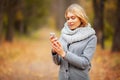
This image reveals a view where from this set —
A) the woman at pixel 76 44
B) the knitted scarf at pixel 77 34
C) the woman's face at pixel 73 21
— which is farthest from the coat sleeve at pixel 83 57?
the woman's face at pixel 73 21

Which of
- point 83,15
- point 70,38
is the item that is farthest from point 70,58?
point 83,15

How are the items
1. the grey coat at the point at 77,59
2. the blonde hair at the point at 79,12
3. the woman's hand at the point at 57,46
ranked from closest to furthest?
the woman's hand at the point at 57,46 < the grey coat at the point at 77,59 < the blonde hair at the point at 79,12

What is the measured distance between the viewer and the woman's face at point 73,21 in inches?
207

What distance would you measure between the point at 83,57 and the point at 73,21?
0.56 meters

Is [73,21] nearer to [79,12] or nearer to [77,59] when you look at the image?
[79,12]

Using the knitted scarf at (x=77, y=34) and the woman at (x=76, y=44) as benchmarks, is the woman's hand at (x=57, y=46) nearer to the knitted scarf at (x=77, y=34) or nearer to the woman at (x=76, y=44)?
the woman at (x=76, y=44)

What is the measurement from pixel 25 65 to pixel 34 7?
25762 millimetres

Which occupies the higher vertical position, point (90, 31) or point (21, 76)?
point (90, 31)

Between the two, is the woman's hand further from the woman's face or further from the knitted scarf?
the woman's face

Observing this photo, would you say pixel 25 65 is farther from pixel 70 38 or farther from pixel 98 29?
pixel 70 38

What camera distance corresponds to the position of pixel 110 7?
2947 cm

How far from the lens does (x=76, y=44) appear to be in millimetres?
5277

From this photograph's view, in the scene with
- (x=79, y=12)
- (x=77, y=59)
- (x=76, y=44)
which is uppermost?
(x=79, y=12)

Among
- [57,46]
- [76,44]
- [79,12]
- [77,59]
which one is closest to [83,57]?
[77,59]
